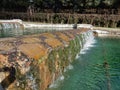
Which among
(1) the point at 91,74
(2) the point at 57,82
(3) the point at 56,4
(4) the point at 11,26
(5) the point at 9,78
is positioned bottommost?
(4) the point at 11,26

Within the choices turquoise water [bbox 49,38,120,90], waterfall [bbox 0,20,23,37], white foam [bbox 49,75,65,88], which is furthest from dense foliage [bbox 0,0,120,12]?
white foam [bbox 49,75,65,88]

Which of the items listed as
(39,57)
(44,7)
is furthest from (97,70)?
(44,7)

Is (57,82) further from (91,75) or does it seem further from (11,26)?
(11,26)

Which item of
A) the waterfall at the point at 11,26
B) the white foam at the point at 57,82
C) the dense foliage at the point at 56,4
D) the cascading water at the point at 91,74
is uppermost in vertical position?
the dense foliage at the point at 56,4

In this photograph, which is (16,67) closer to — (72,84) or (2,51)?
(2,51)

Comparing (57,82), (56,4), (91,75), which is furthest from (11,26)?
(57,82)

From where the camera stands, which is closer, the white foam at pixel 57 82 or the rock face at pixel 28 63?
the rock face at pixel 28 63

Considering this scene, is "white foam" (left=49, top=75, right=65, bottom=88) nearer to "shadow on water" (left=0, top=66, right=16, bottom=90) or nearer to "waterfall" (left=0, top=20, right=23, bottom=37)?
"shadow on water" (left=0, top=66, right=16, bottom=90)

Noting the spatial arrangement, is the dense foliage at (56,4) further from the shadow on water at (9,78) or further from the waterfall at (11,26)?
the shadow on water at (9,78)

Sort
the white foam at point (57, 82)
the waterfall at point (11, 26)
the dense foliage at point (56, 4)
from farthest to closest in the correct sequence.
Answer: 1. the dense foliage at point (56, 4)
2. the waterfall at point (11, 26)
3. the white foam at point (57, 82)

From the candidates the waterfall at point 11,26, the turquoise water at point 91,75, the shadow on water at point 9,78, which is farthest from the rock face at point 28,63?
the waterfall at point 11,26
